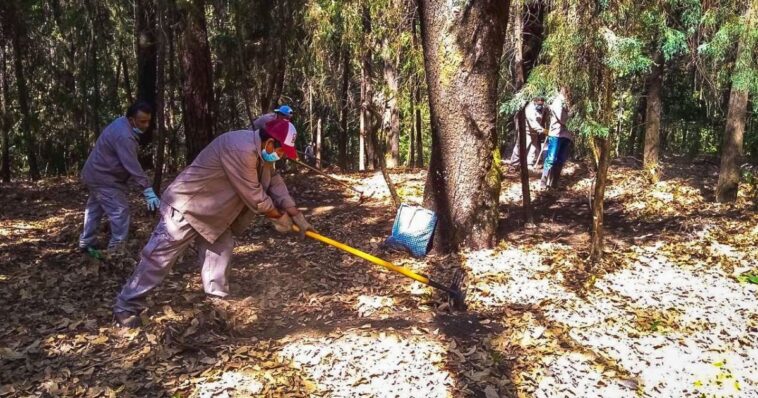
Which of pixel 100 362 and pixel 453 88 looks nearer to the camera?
pixel 100 362

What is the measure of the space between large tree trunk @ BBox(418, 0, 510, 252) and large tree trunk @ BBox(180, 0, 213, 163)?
4550 mm

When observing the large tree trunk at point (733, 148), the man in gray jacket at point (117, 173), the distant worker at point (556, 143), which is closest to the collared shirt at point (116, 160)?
the man in gray jacket at point (117, 173)

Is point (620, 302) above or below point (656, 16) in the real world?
below

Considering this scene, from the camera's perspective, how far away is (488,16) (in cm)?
570

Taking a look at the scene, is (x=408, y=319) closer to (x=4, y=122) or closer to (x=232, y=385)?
(x=232, y=385)

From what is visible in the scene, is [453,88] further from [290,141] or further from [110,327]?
[110,327]

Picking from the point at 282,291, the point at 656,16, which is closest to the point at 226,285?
the point at 282,291

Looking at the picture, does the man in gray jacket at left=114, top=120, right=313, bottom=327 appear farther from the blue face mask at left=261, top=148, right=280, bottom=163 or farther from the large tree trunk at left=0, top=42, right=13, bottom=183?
the large tree trunk at left=0, top=42, right=13, bottom=183

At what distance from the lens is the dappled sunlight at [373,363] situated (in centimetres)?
391

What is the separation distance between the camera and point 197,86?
9312 mm

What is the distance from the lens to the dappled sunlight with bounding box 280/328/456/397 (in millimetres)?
3914

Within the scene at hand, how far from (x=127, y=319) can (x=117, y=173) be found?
6.61ft

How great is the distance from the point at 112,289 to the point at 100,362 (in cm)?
165

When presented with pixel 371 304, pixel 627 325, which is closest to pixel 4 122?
pixel 371 304
